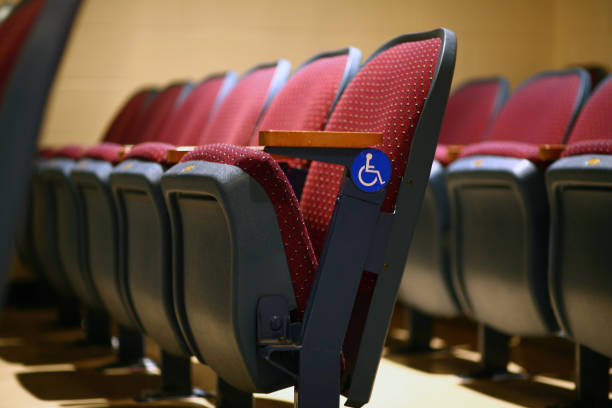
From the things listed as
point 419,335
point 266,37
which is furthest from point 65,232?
point 266,37

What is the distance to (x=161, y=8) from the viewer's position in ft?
8.75

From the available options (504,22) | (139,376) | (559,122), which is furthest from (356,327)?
(504,22)

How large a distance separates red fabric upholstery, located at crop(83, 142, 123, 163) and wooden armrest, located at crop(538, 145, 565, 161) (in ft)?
2.31

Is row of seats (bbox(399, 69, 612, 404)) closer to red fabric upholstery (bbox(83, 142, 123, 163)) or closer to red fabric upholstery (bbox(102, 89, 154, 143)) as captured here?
red fabric upholstery (bbox(83, 142, 123, 163))

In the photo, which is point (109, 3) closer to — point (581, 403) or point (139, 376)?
point (139, 376)

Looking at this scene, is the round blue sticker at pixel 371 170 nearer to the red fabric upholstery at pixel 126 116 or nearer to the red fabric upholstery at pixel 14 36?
the red fabric upholstery at pixel 14 36

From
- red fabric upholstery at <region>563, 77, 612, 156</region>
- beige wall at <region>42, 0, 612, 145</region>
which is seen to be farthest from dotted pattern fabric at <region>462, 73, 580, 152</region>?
beige wall at <region>42, 0, 612, 145</region>

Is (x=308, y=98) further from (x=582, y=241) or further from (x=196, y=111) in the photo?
(x=196, y=111)

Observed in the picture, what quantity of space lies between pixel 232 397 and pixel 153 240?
0.78 ft

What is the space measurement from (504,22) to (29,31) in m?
2.82

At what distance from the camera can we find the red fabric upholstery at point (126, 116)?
2262 millimetres

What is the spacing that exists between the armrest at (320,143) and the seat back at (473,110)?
1.07m

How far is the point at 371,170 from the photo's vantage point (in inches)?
29.6

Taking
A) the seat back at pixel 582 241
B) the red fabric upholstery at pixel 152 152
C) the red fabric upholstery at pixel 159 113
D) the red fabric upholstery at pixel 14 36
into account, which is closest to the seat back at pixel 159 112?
the red fabric upholstery at pixel 159 113
